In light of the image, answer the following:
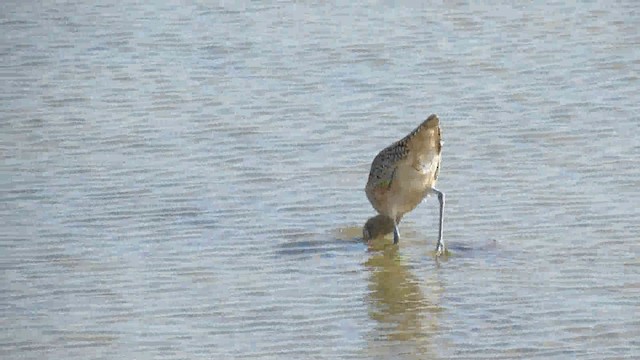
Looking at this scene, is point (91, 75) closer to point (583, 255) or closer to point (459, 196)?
point (459, 196)

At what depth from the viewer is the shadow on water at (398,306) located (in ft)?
24.1

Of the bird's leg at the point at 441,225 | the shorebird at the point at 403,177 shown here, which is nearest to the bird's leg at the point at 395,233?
the shorebird at the point at 403,177

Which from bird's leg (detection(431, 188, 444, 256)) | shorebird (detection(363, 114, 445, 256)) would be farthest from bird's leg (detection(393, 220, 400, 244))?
bird's leg (detection(431, 188, 444, 256))

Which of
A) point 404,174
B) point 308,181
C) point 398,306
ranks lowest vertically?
point 308,181

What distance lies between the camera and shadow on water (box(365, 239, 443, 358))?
7332 millimetres

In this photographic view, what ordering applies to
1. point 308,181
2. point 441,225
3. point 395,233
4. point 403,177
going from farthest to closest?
1. point 308,181
2. point 403,177
3. point 395,233
4. point 441,225

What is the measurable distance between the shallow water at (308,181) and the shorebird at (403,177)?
0.18m

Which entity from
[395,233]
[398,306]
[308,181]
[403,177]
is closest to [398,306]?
[398,306]

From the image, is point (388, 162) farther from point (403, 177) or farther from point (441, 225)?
point (441, 225)

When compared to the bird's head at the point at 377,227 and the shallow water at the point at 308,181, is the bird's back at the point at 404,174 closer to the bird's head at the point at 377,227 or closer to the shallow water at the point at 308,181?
the bird's head at the point at 377,227

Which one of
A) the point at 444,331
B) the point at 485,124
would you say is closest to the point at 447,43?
the point at 485,124

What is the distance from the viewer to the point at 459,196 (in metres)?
9.76

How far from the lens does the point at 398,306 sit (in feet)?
26.4

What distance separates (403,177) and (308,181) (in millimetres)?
900
